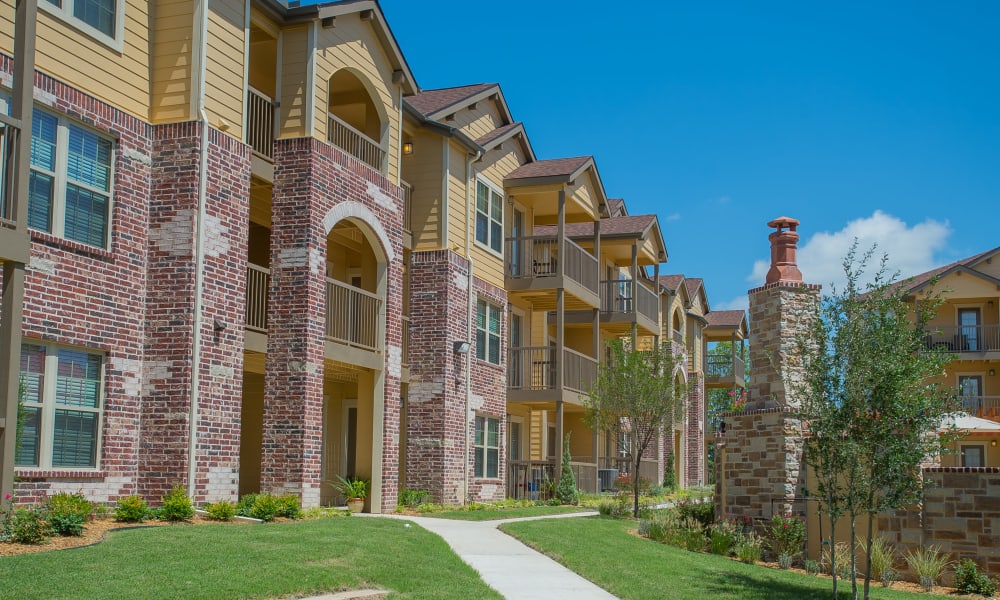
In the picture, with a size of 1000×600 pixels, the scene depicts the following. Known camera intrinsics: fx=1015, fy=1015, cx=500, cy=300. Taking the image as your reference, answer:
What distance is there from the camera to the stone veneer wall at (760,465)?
19.2 m

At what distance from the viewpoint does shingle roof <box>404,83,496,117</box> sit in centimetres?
2762

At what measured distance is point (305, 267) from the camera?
1911cm

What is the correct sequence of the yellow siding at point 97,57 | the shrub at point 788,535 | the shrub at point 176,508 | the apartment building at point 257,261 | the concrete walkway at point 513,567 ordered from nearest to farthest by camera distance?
the concrete walkway at point 513,567, the yellow siding at point 97,57, the apartment building at point 257,261, the shrub at point 176,508, the shrub at point 788,535

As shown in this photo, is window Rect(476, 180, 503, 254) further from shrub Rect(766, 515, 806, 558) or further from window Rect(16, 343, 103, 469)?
window Rect(16, 343, 103, 469)

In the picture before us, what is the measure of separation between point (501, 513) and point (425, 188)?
842cm

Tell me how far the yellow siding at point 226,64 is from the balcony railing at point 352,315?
3.96 m

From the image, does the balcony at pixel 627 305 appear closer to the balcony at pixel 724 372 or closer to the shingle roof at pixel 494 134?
the shingle roof at pixel 494 134

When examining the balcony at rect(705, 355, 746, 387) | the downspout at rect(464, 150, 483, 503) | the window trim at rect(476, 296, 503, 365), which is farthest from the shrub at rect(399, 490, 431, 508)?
the balcony at rect(705, 355, 746, 387)

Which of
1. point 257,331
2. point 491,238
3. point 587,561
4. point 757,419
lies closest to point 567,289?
point 491,238

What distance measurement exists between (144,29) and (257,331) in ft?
18.7

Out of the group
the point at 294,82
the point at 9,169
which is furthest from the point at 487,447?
the point at 9,169


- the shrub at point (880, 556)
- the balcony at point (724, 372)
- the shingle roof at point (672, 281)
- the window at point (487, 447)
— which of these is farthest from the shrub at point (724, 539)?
the balcony at point (724, 372)

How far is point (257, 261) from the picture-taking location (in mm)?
23359

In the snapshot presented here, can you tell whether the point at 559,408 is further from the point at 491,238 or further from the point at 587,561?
the point at 587,561
